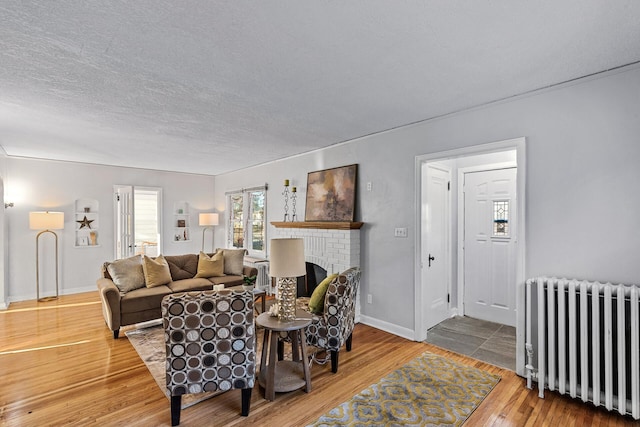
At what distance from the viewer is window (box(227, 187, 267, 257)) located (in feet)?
20.2

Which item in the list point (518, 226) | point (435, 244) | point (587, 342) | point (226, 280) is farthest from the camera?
point (226, 280)

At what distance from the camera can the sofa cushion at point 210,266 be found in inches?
190

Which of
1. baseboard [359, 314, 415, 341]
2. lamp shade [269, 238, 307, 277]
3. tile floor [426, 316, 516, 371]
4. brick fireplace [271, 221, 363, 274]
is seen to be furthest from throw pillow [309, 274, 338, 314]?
tile floor [426, 316, 516, 371]

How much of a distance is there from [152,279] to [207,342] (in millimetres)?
2615

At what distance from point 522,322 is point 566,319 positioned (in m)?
0.33

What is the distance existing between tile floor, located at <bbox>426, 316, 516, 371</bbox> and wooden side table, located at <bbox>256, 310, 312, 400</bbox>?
5.51 feet

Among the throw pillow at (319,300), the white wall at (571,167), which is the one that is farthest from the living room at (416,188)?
the throw pillow at (319,300)

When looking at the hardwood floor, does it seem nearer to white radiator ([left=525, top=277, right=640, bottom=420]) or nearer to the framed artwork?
white radiator ([left=525, top=277, right=640, bottom=420])

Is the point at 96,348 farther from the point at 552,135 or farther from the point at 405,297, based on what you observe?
the point at 552,135

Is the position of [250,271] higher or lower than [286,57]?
lower

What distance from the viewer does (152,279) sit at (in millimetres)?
4191

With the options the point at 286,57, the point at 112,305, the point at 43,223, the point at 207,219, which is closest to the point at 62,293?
the point at 43,223

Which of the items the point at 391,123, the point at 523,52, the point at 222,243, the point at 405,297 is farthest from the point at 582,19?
the point at 222,243

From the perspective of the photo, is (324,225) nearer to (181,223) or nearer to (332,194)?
(332,194)
